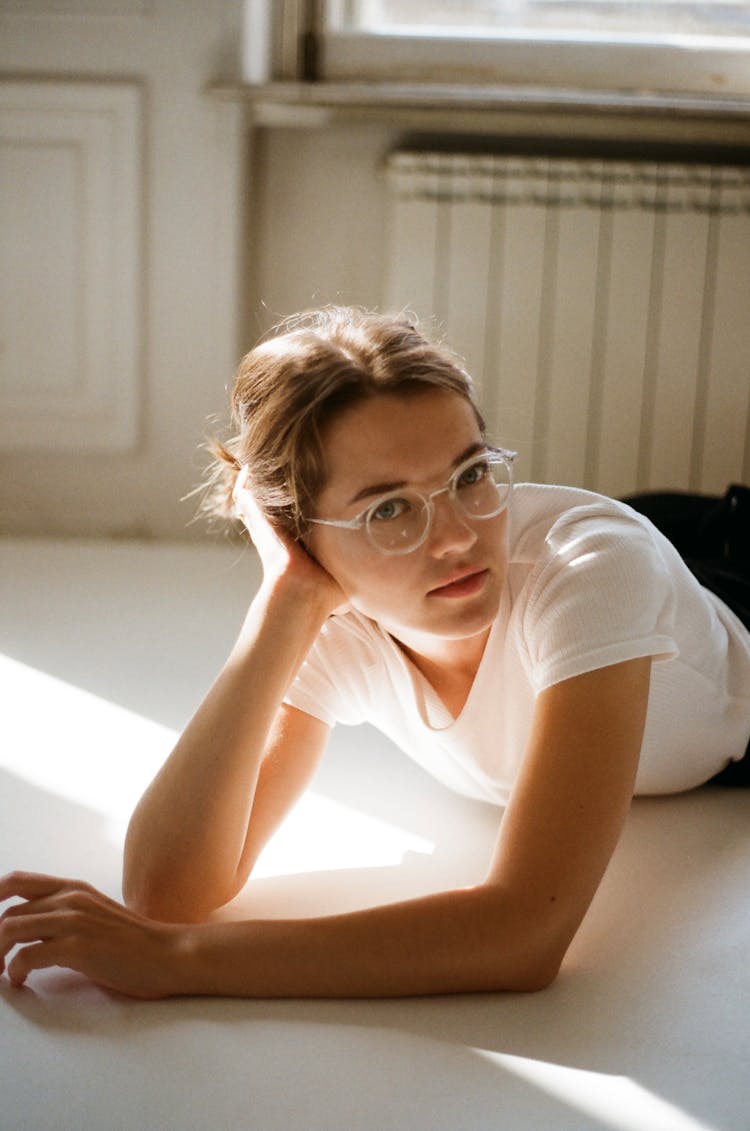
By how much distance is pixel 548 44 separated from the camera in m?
2.75

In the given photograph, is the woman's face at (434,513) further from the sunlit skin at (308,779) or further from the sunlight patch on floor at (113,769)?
the sunlight patch on floor at (113,769)

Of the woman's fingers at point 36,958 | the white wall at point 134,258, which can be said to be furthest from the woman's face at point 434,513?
the white wall at point 134,258

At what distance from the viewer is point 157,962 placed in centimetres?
104

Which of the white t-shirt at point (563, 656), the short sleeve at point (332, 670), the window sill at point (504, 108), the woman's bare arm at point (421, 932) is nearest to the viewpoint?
the woman's bare arm at point (421, 932)

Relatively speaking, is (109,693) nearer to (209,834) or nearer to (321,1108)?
(209,834)

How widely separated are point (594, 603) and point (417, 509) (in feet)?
0.57

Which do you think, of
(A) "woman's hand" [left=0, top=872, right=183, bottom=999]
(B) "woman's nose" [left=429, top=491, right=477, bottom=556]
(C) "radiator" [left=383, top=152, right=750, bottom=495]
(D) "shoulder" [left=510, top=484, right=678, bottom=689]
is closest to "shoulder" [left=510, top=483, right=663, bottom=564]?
(D) "shoulder" [left=510, top=484, right=678, bottom=689]

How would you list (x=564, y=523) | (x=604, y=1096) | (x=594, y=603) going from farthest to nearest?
(x=564, y=523) < (x=594, y=603) < (x=604, y=1096)

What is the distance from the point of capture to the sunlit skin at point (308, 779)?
1.03m

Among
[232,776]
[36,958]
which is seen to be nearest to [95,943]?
[36,958]

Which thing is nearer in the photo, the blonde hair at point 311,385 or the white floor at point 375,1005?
the white floor at point 375,1005

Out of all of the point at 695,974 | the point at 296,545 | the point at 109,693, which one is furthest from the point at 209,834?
the point at 109,693

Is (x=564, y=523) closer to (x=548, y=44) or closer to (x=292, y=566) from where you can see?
(x=292, y=566)

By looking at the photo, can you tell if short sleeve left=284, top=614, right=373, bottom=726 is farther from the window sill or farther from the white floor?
the window sill
